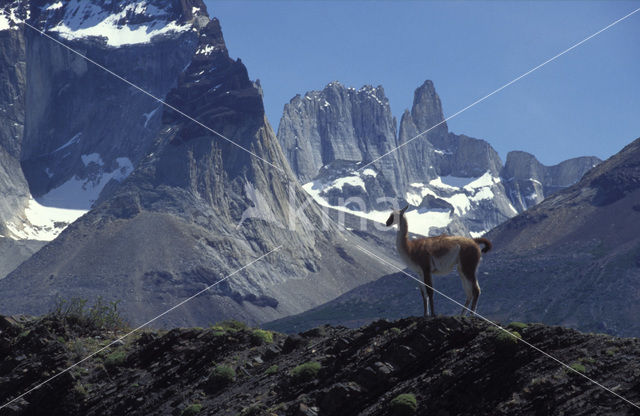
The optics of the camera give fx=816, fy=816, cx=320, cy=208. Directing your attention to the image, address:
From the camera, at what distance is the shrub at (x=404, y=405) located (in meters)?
31.5

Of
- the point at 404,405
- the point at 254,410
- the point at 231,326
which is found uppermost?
the point at 231,326

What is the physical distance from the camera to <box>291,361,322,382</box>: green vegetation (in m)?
37.5

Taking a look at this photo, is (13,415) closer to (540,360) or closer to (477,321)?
(477,321)

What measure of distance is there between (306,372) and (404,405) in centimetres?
721

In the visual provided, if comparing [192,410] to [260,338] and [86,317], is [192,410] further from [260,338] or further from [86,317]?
[86,317]

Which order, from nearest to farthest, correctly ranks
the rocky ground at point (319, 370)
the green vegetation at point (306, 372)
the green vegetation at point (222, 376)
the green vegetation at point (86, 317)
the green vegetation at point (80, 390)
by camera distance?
the rocky ground at point (319, 370), the green vegetation at point (306, 372), the green vegetation at point (222, 376), the green vegetation at point (80, 390), the green vegetation at point (86, 317)

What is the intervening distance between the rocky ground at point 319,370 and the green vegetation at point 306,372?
0.17 ft

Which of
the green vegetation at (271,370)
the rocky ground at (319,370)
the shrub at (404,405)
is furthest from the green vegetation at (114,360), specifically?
the shrub at (404,405)

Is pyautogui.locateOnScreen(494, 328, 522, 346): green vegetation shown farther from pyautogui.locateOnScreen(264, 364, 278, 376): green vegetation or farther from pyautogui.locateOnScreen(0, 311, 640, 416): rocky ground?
pyautogui.locateOnScreen(264, 364, 278, 376): green vegetation

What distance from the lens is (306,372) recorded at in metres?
37.6

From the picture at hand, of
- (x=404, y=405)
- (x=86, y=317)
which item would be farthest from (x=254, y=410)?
(x=86, y=317)

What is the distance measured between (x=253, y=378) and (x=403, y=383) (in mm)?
9905

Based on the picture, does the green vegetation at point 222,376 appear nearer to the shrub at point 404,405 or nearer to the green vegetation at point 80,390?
the green vegetation at point 80,390

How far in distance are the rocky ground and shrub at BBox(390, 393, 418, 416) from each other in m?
0.04
